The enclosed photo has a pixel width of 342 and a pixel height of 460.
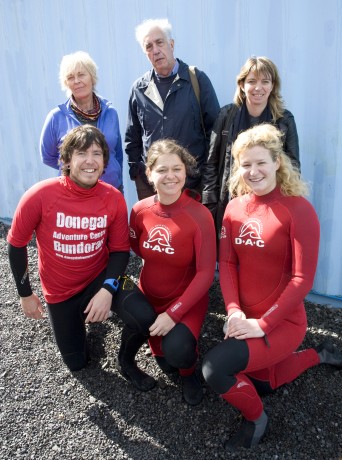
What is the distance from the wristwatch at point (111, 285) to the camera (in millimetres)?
2912

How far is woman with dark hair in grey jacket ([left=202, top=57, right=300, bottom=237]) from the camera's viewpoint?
2984 mm

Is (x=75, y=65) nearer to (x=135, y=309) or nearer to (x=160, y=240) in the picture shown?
(x=160, y=240)

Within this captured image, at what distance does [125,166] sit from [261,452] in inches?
131

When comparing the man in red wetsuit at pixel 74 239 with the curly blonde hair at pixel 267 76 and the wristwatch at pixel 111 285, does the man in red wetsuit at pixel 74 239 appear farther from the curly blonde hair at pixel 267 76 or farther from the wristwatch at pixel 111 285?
Answer: the curly blonde hair at pixel 267 76

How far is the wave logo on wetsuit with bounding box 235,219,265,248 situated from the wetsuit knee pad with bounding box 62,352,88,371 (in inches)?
59.4

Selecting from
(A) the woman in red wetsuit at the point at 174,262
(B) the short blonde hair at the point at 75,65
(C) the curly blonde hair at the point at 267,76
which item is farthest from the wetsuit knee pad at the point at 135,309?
(B) the short blonde hair at the point at 75,65

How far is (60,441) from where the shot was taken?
2.63m

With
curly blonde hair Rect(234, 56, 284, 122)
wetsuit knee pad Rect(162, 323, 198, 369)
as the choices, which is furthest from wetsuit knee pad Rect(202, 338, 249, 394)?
curly blonde hair Rect(234, 56, 284, 122)

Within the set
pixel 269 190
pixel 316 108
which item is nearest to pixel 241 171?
pixel 269 190

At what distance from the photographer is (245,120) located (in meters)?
3.16

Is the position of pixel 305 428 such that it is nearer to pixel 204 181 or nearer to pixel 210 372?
pixel 210 372

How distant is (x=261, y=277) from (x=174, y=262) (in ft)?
1.94

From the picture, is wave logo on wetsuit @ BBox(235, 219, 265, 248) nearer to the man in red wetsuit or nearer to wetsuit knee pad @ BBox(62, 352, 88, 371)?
the man in red wetsuit

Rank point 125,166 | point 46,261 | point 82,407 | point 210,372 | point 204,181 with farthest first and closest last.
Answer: point 125,166
point 204,181
point 46,261
point 82,407
point 210,372
